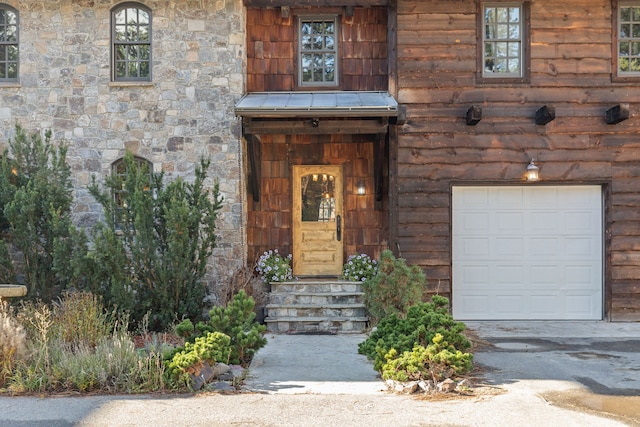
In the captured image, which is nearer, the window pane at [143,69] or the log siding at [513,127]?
the log siding at [513,127]

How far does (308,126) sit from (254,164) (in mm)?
1346

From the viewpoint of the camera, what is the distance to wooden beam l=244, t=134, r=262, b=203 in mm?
9828

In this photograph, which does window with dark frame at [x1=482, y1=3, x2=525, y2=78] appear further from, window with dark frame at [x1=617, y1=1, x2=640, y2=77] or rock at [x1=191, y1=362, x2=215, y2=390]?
rock at [x1=191, y1=362, x2=215, y2=390]

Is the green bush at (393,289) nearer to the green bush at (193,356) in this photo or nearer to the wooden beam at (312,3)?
the green bush at (193,356)

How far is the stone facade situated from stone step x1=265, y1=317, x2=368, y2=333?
4.78 ft

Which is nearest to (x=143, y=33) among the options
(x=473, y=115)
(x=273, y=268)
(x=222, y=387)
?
(x=273, y=268)

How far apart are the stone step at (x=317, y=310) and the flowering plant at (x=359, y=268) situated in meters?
0.81

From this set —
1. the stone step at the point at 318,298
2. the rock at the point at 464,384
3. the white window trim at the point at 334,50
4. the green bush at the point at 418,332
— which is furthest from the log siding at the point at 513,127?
the rock at the point at 464,384

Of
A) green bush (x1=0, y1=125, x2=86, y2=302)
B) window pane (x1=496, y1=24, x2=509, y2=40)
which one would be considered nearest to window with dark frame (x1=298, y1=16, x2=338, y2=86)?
window pane (x1=496, y1=24, x2=509, y2=40)

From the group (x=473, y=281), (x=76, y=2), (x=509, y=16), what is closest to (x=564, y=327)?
(x=473, y=281)

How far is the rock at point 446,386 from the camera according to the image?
5.67 meters

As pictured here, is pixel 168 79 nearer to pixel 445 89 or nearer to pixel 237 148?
pixel 237 148

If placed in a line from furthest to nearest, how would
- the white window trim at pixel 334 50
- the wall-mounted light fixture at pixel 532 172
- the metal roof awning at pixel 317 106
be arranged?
the white window trim at pixel 334 50 → the wall-mounted light fixture at pixel 532 172 → the metal roof awning at pixel 317 106

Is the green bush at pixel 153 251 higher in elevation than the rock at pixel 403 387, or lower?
higher
